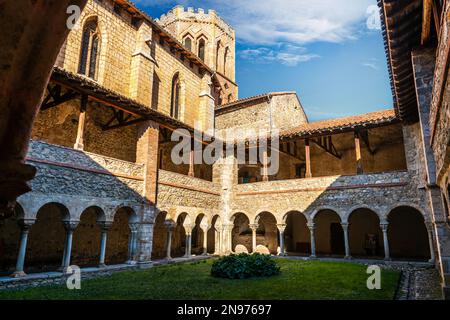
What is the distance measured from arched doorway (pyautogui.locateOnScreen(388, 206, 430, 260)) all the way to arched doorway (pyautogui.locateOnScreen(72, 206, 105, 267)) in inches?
631

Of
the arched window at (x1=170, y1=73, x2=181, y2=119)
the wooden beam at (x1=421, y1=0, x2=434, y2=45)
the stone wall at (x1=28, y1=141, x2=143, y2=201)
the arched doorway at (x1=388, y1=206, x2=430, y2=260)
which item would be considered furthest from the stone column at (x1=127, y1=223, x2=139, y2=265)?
the arched doorway at (x1=388, y1=206, x2=430, y2=260)

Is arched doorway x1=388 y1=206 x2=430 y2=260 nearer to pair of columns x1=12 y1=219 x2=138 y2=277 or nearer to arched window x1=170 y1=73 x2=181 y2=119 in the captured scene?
pair of columns x1=12 y1=219 x2=138 y2=277

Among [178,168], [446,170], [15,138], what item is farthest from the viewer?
[178,168]

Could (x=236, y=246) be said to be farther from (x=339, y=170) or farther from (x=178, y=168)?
(x=339, y=170)

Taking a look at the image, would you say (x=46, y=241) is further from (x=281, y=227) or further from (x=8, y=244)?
(x=281, y=227)

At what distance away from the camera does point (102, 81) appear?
1541cm

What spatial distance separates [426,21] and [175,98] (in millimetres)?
16868

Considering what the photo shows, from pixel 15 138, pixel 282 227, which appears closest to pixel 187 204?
pixel 282 227

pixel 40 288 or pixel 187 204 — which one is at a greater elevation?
pixel 187 204

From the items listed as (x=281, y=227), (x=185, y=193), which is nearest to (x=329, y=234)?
(x=281, y=227)

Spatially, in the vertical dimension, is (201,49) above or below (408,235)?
above

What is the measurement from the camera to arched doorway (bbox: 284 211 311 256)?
66.1 feet

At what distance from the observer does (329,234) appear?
19.7m
